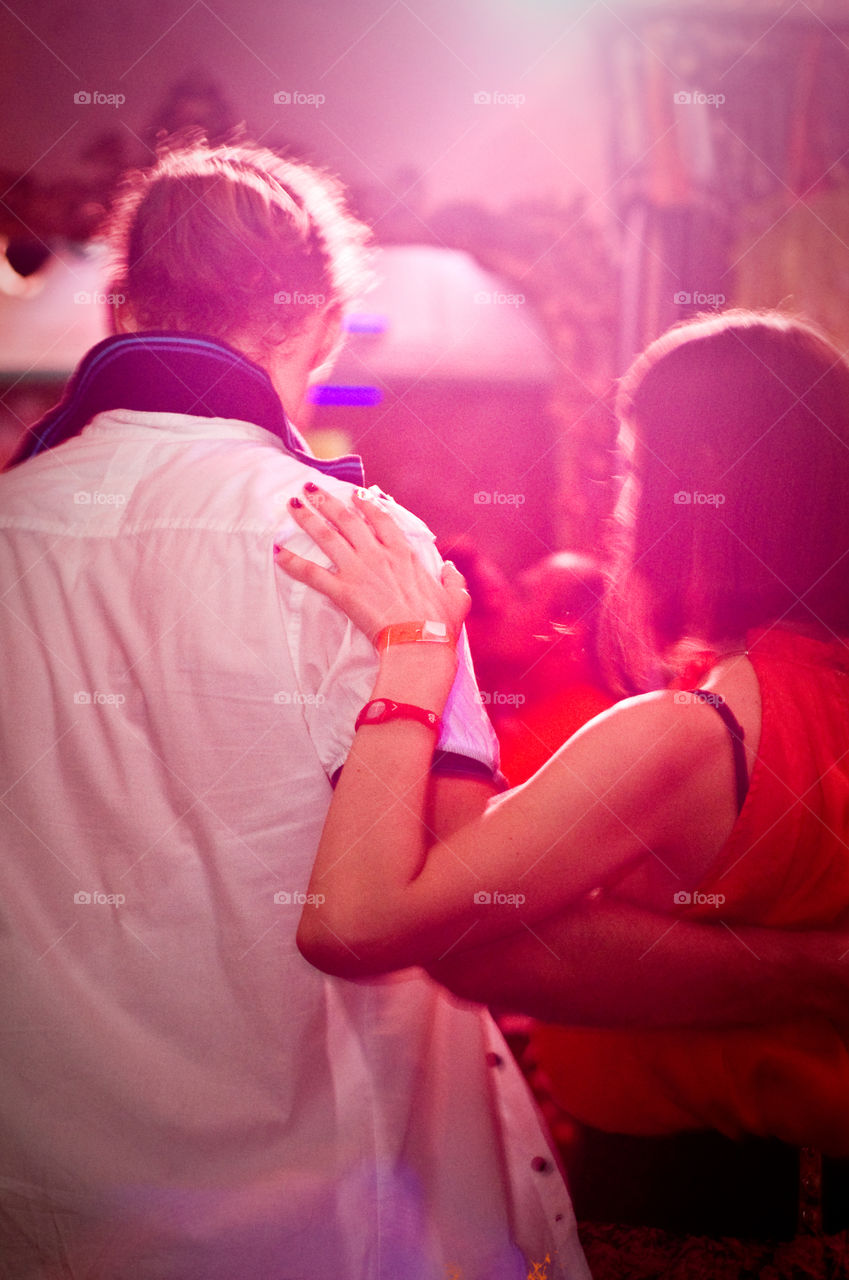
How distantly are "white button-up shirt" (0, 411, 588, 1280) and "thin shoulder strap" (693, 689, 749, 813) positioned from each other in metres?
0.34

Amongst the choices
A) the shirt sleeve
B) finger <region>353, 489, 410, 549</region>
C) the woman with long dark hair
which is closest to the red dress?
the woman with long dark hair

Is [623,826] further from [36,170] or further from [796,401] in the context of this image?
[36,170]

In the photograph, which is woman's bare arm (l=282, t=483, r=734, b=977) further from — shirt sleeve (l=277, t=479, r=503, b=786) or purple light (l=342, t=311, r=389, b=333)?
purple light (l=342, t=311, r=389, b=333)

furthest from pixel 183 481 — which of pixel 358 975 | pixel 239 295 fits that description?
pixel 358 975

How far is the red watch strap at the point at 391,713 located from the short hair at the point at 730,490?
15.4 inches

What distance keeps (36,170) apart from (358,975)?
140 cm

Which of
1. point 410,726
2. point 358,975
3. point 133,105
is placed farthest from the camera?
point 133,105

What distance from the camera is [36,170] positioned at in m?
1.45

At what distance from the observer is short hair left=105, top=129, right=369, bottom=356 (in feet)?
4.41

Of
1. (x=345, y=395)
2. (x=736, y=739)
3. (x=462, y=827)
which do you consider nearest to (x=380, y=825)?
(x=462, y=827)

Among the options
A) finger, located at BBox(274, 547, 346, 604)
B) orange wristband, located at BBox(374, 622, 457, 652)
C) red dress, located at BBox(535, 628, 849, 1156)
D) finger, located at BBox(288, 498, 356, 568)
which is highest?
finger, located at BBox(288, 498, 356, 568)

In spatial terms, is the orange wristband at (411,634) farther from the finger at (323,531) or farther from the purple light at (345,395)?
the purple light at (345,395)

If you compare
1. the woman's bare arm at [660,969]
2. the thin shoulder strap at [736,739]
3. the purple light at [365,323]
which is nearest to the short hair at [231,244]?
the purple light at [365,323]

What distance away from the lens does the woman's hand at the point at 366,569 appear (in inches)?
48.3
